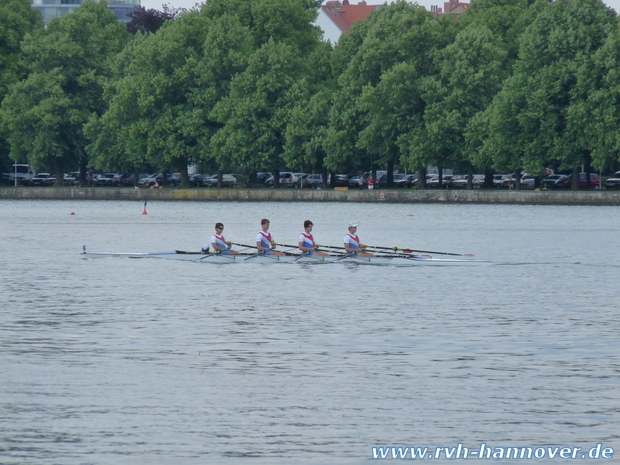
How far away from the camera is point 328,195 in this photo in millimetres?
98188

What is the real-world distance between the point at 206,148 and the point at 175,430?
8843 centimetres

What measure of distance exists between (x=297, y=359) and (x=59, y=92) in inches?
3557

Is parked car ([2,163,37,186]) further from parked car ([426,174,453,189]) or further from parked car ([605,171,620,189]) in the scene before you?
parked car ([605,171,620,189])

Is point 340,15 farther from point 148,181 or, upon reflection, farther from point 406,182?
point 406,182

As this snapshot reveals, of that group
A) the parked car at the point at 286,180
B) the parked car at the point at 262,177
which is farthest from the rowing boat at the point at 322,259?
the parked car at the point at 262,177

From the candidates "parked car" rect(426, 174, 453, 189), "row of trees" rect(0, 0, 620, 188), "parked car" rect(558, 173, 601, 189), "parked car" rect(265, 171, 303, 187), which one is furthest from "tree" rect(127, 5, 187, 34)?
"parked car" rect(558, 173, 601, 189)

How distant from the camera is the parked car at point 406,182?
4481 inches

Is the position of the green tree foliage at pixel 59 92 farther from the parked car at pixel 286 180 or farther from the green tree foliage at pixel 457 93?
the green tree foliage at pixel 457 93

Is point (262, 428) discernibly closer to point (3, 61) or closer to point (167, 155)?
point (167, 155)

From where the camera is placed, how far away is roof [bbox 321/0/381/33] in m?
160

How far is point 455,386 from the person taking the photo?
17953mm

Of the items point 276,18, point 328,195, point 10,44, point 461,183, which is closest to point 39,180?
point 10,44

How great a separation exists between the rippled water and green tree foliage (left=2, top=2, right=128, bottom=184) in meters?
61.8

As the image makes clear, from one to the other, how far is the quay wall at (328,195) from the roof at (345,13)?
196ft
